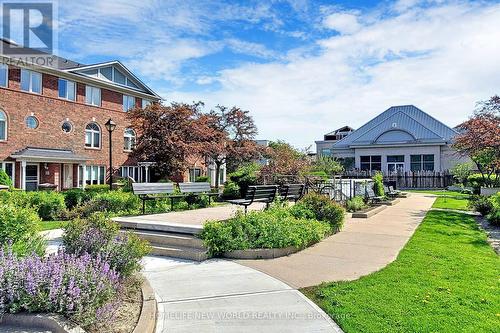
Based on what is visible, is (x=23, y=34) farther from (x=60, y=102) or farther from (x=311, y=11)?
(x=311, y=11)

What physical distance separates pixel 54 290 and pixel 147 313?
106 centimetres

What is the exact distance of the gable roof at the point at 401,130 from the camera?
4388cm

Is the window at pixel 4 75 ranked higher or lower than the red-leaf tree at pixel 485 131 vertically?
higher

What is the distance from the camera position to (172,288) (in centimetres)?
540

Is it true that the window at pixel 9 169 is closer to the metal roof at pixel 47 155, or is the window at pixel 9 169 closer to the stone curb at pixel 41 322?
the metal roof at pixel 47 155

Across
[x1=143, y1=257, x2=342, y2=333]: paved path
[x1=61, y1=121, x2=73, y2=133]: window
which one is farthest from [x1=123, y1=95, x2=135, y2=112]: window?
[x1=143, y1=257, x2=342, y2=333]: paved path

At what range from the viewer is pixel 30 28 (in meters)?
21.2

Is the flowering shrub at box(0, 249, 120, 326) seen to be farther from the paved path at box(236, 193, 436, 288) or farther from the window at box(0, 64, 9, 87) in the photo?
the window at box(0, 64, 9, 87)

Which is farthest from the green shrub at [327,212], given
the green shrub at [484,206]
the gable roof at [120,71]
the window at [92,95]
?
the window at [92,95]

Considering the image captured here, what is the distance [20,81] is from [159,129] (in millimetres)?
9105

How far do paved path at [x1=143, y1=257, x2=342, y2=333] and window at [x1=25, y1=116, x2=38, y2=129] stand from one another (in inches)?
870

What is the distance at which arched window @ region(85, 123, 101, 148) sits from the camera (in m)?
28.4

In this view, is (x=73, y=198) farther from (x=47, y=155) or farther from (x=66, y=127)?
(x=66, y=127)

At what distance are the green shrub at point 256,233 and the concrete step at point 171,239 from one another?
9.2 inches
